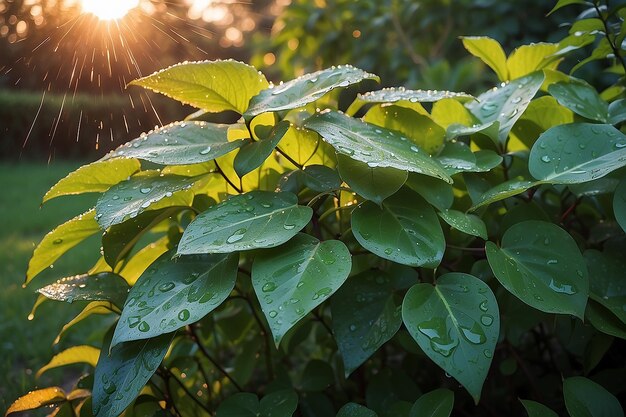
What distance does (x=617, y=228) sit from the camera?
50.5 inches

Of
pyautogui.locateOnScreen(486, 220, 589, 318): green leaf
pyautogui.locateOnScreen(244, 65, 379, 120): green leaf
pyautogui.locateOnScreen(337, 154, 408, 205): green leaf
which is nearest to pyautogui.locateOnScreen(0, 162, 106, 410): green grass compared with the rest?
pyautogui.locateOnScreen(244, 65, 379, 120): green leaf

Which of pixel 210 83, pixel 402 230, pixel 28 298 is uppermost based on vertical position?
pixel 210 83

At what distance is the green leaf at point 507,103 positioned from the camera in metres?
1.22

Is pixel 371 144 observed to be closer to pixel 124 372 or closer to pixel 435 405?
pixel 435 405

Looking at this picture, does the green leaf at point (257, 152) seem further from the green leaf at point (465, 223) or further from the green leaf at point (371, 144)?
the green leaf at point (465, 223)

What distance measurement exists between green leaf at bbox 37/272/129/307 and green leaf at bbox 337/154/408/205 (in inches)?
19.4

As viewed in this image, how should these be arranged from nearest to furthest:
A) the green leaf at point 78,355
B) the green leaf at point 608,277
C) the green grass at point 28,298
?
the green leaf at point 608,277, the green leaf at point 78,355, the green grass at point 28,298

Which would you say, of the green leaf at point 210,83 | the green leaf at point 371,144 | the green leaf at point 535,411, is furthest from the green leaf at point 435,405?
the green leaf at point 210,83

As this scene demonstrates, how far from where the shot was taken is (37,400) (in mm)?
1234

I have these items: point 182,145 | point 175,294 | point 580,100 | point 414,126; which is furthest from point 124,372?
point 580,100

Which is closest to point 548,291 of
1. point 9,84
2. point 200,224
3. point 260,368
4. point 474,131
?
point 474,131

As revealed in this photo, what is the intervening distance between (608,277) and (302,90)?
0.68 m

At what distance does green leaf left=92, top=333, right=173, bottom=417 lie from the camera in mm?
957

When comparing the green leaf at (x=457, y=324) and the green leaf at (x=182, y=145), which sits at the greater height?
the green leaf at (x=182, y=145)
